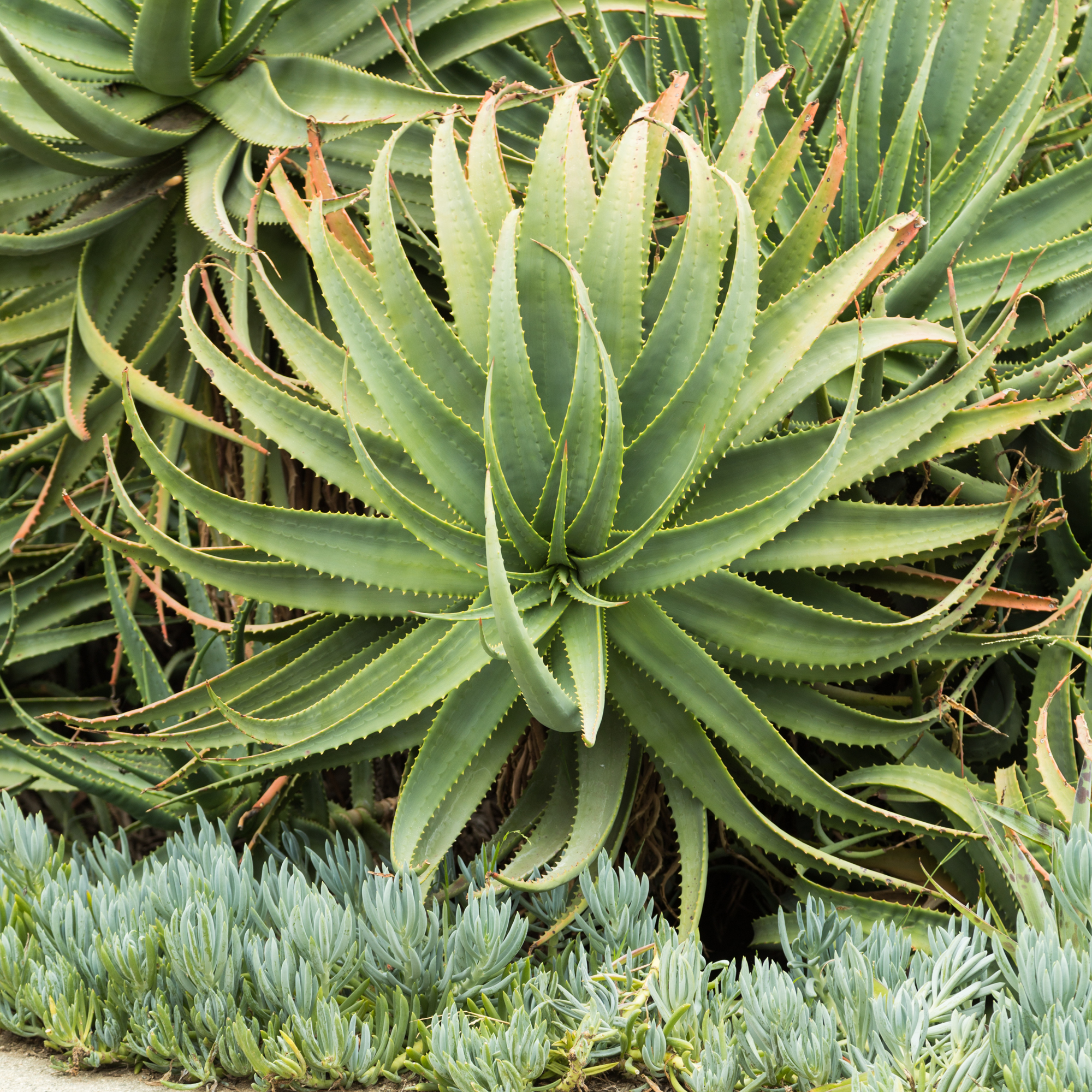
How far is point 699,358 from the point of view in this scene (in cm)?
Answer: 163

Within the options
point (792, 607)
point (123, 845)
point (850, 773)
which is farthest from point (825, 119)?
point (123, 845)

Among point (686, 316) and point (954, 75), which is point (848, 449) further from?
point (954, 75)

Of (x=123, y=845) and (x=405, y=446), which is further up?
(x=405, y=446)

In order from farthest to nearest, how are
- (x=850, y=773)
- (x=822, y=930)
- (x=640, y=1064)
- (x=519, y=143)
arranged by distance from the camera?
(x=519, y=143), (x=850, y=773), (x=822, y=930), (x=640, y=1064)

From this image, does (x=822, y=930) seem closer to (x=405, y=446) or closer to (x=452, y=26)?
(x=405, y=446)

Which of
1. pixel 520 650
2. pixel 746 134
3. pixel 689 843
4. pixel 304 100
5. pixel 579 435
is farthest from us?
pixel 304 100

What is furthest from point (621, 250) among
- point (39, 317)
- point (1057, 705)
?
point (39, 317)

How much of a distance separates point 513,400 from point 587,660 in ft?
1.28

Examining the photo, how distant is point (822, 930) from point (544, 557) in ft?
2.05

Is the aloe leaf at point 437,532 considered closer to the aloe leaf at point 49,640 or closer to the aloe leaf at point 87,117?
the aloe leaf at point 87,117

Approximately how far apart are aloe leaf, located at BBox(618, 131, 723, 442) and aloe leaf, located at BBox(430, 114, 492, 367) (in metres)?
0.27

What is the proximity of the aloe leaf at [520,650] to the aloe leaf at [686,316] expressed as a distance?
43 centimetres

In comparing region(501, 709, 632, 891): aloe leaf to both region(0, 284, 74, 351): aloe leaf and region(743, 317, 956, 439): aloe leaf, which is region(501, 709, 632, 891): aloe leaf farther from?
region(0, 284, 74, 351): aloe leaf

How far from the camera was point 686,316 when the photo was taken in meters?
1.67
